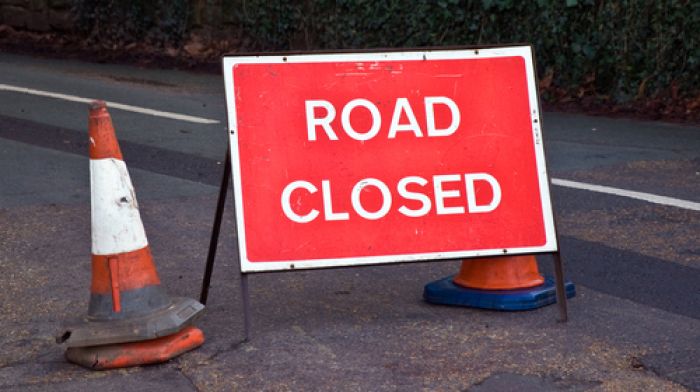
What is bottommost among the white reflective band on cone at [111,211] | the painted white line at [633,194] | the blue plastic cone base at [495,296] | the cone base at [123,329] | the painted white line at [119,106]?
the painted white line at [633,194]

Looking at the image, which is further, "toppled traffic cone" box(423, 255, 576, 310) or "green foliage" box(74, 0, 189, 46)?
"green foliage" box(74, 0, 189, 46)

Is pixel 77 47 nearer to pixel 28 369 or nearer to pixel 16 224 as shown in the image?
pixel 16 224

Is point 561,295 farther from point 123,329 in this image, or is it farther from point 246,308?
point 123,329

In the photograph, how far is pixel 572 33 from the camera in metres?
12.6

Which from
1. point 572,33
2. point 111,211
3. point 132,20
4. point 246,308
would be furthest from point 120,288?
point 132,20

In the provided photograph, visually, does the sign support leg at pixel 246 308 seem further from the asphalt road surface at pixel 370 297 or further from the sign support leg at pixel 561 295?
the sign support leg at pixel 561 295

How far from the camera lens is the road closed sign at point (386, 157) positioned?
5.58 m

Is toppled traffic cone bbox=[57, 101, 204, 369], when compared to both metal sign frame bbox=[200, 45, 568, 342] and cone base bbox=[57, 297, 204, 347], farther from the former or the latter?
metal sign frame bbox=[200, 45, 568, 342]

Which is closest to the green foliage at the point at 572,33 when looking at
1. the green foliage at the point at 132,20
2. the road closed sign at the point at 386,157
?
the green foliage at the point at 132,20

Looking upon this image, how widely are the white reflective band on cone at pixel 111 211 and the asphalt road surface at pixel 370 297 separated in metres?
0.47

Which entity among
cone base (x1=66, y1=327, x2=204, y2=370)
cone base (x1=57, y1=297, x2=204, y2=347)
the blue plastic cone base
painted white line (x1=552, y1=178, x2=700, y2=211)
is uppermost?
cone base (x1=57, y1=297, x2=204, y2=347)

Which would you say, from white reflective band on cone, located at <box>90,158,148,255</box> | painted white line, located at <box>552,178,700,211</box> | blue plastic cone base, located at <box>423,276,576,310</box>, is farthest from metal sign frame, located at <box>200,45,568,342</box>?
painted white line, located at <box>552,178,700,211</box>

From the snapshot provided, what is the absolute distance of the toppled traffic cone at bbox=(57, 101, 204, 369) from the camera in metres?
5.12

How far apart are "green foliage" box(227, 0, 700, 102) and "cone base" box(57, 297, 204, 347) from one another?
7.50 metres
